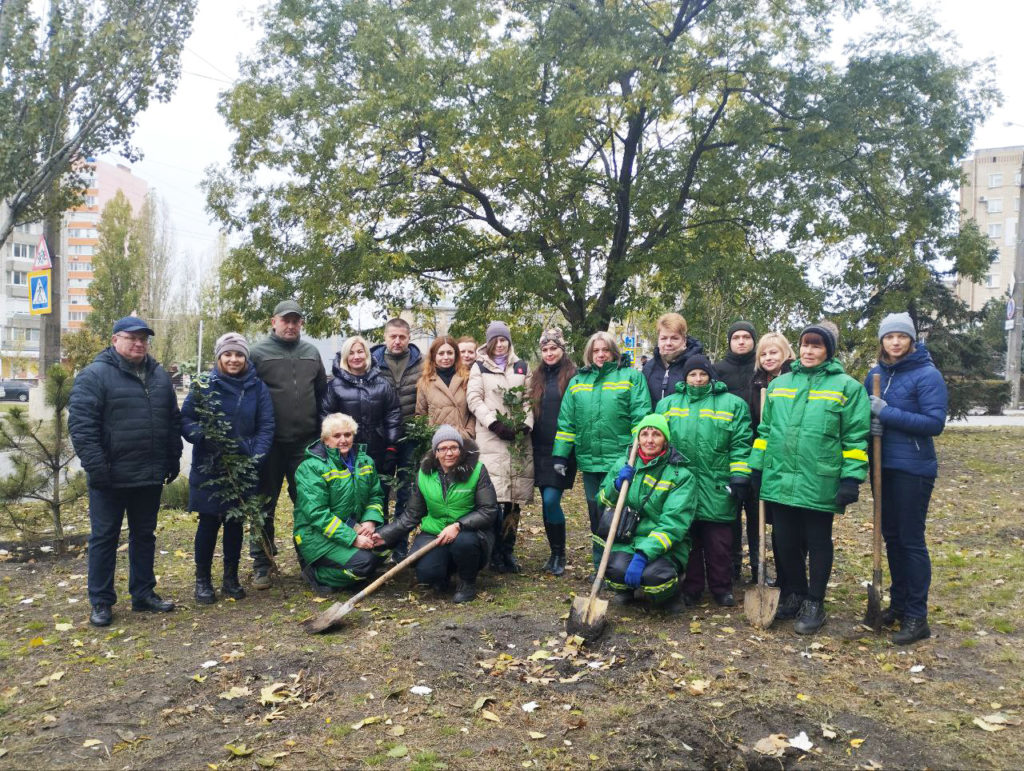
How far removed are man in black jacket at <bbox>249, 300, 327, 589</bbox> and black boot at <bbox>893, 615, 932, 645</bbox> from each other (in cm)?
429

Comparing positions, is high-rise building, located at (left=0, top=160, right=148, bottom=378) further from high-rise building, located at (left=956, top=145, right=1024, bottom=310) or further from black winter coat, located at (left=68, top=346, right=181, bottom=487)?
high-rise building, located at (left=956, top=145, right=1024, bottom=310)

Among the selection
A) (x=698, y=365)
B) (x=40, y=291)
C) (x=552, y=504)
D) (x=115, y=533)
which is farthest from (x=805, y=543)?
(x=40, y=291)

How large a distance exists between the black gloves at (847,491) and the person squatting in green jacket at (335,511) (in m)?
3.25

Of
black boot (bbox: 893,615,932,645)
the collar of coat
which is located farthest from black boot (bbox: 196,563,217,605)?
black boot (bbox: 893,615,932,645)

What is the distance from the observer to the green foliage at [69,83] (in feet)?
40.4

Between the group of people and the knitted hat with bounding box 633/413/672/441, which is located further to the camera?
the knitted hat with bounding box 633/413/672/441

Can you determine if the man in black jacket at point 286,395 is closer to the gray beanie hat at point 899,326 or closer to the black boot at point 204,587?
the black boot at point 204,587

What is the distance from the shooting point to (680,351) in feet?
19.7

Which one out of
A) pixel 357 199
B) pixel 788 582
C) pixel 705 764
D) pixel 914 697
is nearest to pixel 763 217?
pixel 357 199

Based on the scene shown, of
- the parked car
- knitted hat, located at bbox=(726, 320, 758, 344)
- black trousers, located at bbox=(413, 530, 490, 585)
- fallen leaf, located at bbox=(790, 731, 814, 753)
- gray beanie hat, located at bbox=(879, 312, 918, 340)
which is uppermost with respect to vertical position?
knitted hat, located at bbox=(726, 320, 758, 344)

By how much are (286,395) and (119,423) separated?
3.99 feet

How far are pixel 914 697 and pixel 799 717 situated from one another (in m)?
0.77

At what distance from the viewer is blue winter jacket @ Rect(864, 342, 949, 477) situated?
15.6ft

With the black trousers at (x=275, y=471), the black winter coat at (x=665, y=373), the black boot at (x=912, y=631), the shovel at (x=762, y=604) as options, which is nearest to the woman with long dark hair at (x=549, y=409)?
the black winter coat at (x=665, y=373)
